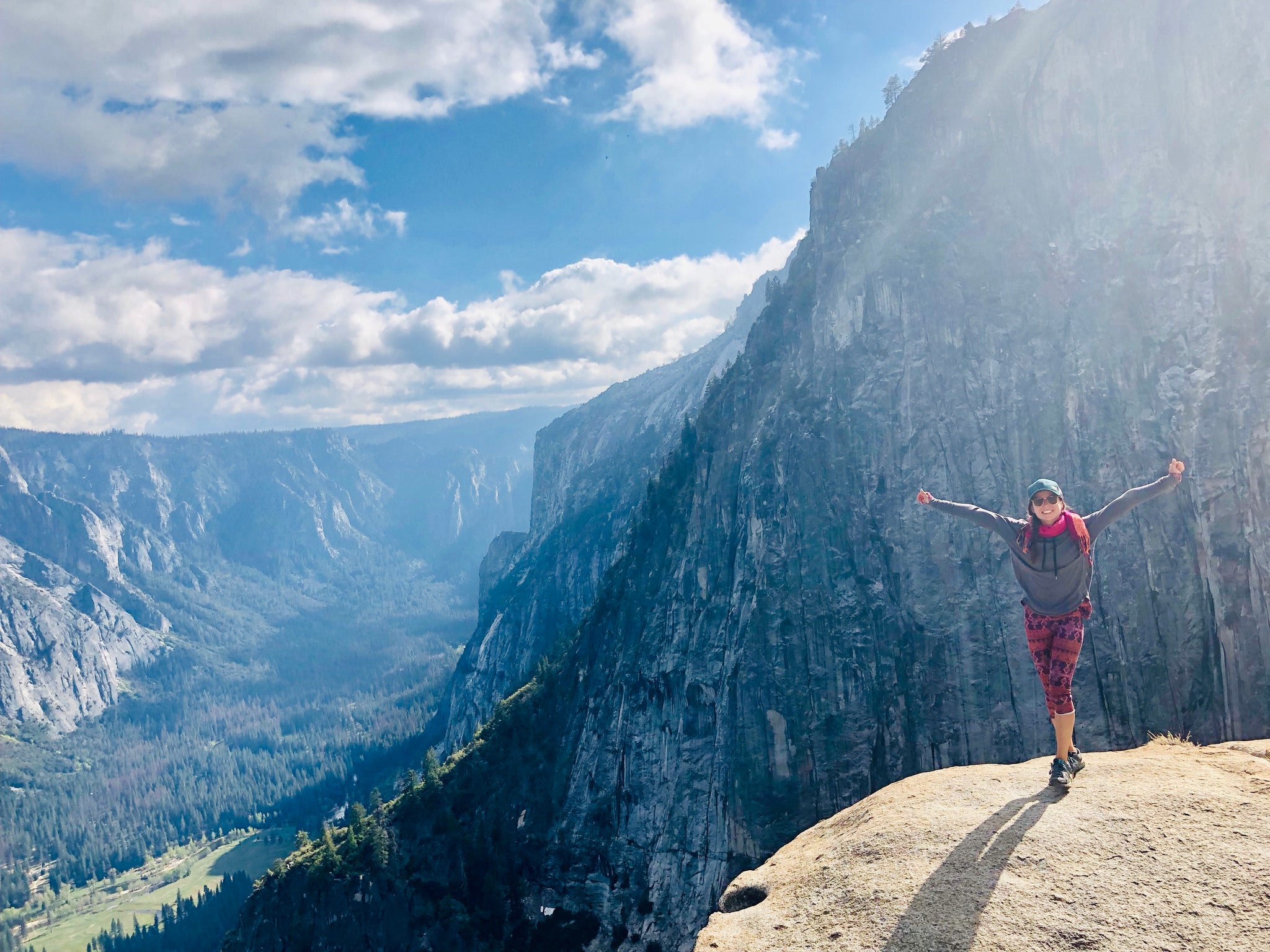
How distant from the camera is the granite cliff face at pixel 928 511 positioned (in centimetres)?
4391

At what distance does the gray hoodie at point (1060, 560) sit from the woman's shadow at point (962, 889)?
324cm

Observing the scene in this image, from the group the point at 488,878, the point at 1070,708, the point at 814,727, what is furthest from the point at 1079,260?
the point at 488,878

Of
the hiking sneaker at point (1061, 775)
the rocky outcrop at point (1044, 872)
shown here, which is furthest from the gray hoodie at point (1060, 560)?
the rocky outcrop at point (1044, 872)

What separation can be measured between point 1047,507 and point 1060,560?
3.23 feet

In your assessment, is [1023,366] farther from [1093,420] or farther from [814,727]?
[814,727]

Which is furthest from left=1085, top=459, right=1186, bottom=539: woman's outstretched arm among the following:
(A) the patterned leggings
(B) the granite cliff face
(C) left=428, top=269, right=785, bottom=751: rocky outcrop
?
(C) left=428, top=269, right=785, bottom=751: rocky outcrop

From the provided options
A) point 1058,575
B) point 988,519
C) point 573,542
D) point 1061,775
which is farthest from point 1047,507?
point 573,542

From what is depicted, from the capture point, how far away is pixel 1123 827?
9977 mm

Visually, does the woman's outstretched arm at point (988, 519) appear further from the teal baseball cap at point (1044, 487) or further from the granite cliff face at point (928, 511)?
the granite cliff face at point (928, 511)

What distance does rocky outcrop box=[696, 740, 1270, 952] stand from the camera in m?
8.45

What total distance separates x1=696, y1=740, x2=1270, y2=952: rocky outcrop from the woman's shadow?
0.8 inches

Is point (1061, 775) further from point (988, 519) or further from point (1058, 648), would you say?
point (988, 519)

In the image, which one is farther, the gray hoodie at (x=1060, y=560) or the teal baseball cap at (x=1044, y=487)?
the gray hoodie at (x=1060, y=560)

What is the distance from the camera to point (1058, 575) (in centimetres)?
1199
